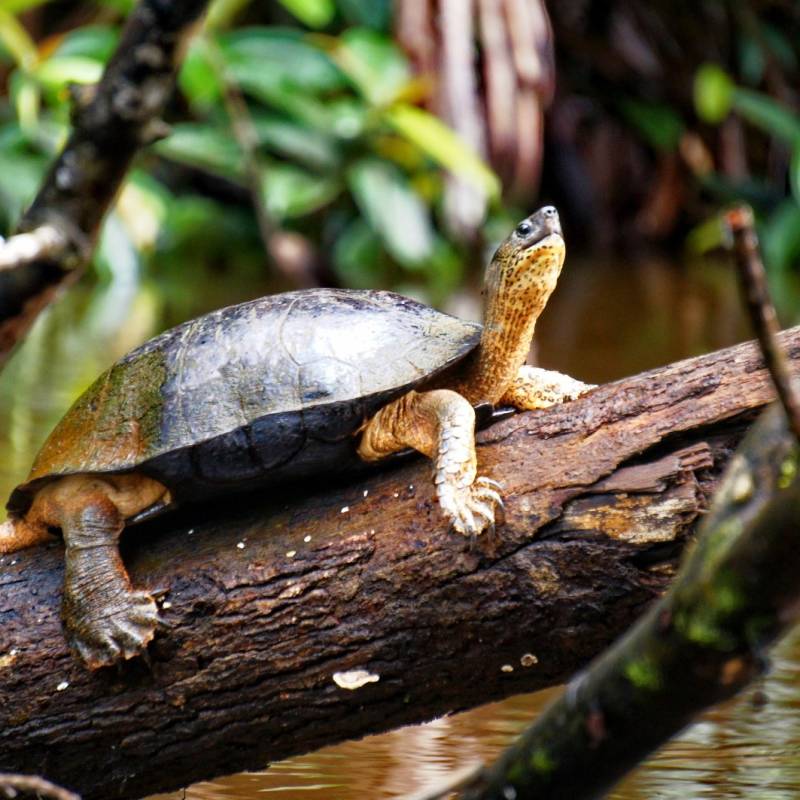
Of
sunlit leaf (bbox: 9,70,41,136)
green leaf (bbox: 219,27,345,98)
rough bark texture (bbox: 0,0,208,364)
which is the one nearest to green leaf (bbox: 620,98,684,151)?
green leaf (bbox: 219,27,345,98)

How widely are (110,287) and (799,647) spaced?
7.43 m

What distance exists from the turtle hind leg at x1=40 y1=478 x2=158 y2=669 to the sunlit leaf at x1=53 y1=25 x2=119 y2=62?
27.1 ft

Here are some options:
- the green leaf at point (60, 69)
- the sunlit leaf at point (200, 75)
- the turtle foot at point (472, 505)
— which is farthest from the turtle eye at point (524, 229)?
the sunlit leaf at point (200, 75)

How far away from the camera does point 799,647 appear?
3.28 metres

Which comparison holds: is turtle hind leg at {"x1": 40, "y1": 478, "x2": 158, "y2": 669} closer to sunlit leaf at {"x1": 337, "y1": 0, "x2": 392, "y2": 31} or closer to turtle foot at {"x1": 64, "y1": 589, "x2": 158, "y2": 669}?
turtle foot at {"x1": 64, "y1": 589, "x2": 158, "y2": 669}

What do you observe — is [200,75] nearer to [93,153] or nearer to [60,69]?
[60,69]

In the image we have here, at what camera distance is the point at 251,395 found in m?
2.31

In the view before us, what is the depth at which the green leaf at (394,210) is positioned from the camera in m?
10.1

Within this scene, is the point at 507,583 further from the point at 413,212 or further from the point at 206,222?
the point at 206,222

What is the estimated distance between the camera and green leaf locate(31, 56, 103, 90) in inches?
350

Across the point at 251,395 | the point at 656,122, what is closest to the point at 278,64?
the point at 656,122

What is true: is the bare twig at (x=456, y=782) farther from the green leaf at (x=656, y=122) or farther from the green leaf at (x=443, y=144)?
the green leaf at (x=656, y=122)

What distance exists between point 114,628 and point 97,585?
3.4 inches

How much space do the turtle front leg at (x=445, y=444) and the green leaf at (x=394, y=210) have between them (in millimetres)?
7790
